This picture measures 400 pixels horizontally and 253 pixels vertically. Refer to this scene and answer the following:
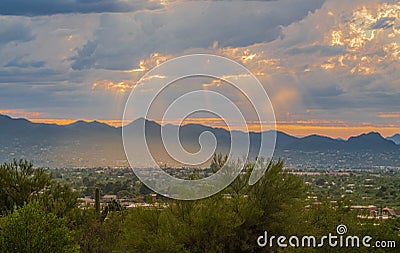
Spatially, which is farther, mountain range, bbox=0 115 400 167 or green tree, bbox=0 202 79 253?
mountain range, bbox=0 115 400 167

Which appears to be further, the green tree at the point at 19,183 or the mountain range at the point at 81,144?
the mountain range at the point at 81,144

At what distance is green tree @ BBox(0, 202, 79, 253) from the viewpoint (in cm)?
2152

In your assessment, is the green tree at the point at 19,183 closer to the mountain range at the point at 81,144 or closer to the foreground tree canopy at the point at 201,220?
the foreground tree canopy at the point at 201,220

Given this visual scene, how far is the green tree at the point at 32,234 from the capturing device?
21516 millimetres

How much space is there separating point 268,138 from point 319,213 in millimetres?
6282

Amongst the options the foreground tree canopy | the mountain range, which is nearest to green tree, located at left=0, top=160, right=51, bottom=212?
the foreground tree canopy

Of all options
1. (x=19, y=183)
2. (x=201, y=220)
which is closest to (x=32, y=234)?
(x=201, y=220)

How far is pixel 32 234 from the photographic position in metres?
21.8

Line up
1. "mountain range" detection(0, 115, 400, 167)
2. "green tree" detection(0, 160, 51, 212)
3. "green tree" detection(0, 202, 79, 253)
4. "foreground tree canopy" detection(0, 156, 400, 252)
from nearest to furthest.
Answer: "green tree" detection(0, 202, 79, 253)
"foreground tree canopy" detection(0, 156, 400, 252)
"green tree" detection(0, 160, 51, 212)
"mountain range" detection(0, 115, 400, 167)

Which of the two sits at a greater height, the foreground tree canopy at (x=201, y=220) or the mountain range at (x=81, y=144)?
the mountain range at (x=81, y=144)

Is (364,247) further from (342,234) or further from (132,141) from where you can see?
(132,141)

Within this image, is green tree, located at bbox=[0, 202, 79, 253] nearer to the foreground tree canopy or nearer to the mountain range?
the foreground tree canopy

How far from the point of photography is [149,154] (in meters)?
21.6

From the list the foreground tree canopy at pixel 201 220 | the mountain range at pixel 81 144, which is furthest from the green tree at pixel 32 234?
the mountain range at pixel 81 144
